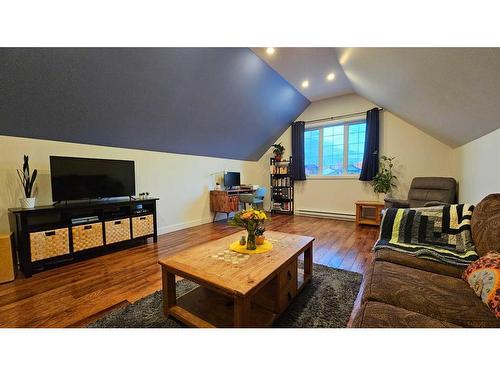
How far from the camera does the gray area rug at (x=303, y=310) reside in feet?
4.42

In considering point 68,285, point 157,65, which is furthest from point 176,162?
point 68,285

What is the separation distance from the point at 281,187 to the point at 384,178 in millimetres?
2306

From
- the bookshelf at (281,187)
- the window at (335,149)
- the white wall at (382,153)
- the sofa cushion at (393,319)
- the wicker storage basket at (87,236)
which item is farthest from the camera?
the bookshelf at (281,187)

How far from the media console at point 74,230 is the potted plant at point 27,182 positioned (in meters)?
0.09

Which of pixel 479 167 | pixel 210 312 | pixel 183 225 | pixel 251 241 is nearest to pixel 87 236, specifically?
pixel 183 225

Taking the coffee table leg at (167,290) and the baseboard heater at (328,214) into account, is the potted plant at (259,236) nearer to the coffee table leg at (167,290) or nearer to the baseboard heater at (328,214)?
the coffee table leg at (167,290)

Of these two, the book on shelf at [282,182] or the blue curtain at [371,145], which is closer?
the blue curtain at [371,145]

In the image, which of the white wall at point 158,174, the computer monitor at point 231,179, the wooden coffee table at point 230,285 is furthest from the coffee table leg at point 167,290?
the computer monitor at point 231,179

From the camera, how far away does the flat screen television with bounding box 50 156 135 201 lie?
7.85 feet

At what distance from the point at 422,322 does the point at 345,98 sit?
4694 mm

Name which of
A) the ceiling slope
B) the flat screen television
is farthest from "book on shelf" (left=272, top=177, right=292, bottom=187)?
the flat screen television

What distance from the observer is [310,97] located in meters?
4.68

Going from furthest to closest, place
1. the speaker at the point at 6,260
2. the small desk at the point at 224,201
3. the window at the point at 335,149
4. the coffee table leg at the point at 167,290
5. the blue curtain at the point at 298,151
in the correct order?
the blue curtain at the point at 298,151
the window at the point at 335,149
the small desk at the point at 224,201
the speaker at the point at 6,260
the coffee table leg at the point at 167,290
